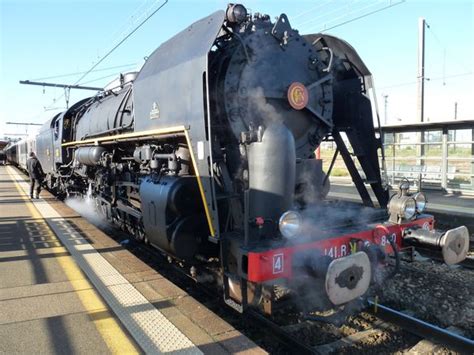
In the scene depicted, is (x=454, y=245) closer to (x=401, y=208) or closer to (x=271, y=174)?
(x=401, y=208)

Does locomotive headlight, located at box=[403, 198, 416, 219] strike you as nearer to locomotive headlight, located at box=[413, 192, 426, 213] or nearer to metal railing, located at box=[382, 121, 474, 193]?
locomotive headlight, located at box=[413, 192, 426, 213]

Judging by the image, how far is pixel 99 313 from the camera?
12.1 feet

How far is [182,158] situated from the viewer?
447cm

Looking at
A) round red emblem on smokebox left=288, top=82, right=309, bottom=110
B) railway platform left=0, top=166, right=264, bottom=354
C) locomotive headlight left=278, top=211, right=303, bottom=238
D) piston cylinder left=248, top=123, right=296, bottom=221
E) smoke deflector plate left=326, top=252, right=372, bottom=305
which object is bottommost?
railway platform left=0, top=166, right=264, bottom=354

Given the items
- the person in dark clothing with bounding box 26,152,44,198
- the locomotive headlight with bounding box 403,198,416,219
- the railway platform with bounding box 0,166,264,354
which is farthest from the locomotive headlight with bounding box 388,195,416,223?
the person in dark clothing with bounding box 26,152,44,198

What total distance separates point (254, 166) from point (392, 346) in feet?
7.05

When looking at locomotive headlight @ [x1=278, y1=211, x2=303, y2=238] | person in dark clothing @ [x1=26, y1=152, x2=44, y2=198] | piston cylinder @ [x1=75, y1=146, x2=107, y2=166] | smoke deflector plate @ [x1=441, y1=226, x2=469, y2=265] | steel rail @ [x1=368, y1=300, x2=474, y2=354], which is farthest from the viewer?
person in dark clothing @ [x1=26, y1=152, x2=44, y2=198]

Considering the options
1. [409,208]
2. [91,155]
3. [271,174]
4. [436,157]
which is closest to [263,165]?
[271,174]

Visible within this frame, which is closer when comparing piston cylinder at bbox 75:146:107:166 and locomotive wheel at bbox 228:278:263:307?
locomotive wheel at bbox 228:278:263:307

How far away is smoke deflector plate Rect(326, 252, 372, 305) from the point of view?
10.6 ft

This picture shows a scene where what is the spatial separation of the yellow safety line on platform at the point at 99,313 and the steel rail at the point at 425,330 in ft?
8.47

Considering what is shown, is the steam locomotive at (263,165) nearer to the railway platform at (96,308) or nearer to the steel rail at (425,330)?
the steel rail at (425,330)

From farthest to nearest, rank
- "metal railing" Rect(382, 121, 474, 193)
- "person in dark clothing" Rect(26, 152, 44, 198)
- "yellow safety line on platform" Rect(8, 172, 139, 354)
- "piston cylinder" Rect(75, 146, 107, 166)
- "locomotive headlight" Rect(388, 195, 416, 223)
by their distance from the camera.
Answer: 1. "person in dark clothing" Rect(26, 152, 44, 198)
2. "metal railing" Rect(382, 121, 474, 193)
3. "piston cylinder" Rect(75, 146, 107, 166)
4. "locomotive headlight" Rect(388, 195, 416, 223)
5. "yellow safety line on platform" Rect(8, 172, 139, 354)

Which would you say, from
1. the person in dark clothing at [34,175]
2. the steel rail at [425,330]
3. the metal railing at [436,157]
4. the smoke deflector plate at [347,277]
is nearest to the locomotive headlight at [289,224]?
the smoke deflector plate at [347,277]
